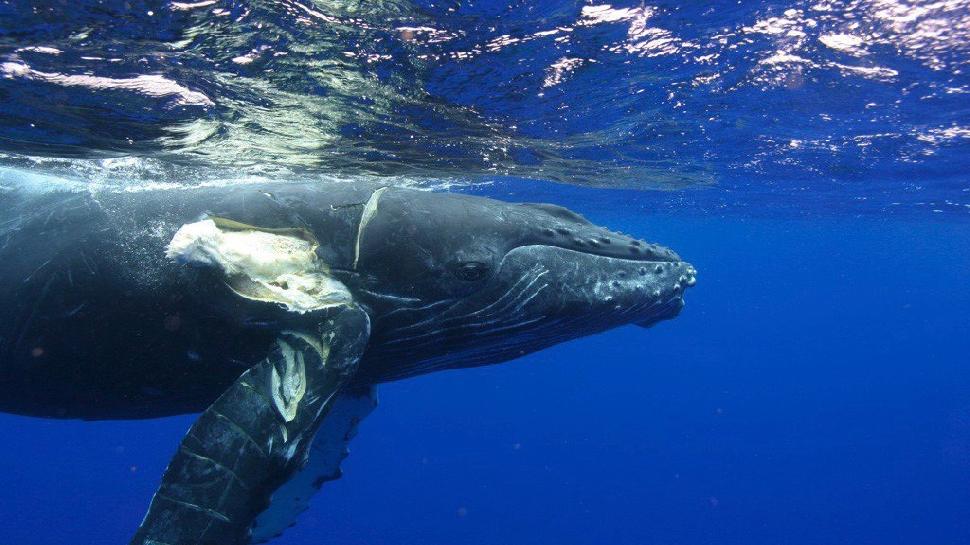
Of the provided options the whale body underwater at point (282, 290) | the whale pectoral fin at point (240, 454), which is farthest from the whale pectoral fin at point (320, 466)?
the whale pectoral fin at point (240, 454)

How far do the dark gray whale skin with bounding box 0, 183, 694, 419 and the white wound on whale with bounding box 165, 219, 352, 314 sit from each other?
11 cm

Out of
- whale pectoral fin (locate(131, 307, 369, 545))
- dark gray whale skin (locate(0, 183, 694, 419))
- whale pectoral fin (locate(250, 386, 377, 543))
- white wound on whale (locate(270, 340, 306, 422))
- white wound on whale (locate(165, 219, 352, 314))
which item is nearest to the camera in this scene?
whale pectoral fin (locate(131, 307, 369, 545))

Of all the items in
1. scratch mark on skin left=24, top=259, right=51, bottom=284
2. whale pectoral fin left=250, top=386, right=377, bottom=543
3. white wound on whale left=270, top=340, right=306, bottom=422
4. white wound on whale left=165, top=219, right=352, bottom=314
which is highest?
white wound on whale left=165, top=219, right=352, bottom=314

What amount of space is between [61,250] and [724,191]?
33.9 m

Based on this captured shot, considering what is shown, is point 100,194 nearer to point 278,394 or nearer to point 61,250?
point 61,250

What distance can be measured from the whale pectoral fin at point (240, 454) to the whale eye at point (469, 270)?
1.50 metres

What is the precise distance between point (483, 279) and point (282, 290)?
1.76 m

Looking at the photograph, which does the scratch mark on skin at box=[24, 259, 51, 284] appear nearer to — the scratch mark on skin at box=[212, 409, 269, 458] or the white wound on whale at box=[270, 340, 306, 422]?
the white wound on whale at box=[270, 340, 306, 422]

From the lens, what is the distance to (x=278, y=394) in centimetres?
402

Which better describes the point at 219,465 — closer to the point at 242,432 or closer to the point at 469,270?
the point at 242,432

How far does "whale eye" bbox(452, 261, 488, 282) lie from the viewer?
206 inches

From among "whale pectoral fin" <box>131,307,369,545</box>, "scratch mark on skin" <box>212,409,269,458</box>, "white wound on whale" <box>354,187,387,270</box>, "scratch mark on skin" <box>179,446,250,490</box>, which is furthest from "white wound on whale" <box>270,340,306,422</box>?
"white wound on whale" <box>354,187,387,270</box>

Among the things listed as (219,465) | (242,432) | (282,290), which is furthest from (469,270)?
(219,465)

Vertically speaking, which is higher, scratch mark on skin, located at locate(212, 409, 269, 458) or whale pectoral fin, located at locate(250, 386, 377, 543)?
scratch mark on skin, located at locate(212, 409, 269, 458)
